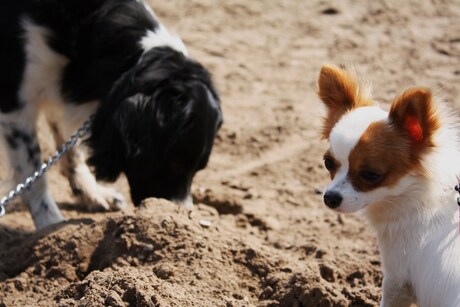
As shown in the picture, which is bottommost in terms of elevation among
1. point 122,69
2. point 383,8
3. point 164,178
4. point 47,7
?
point 383,8

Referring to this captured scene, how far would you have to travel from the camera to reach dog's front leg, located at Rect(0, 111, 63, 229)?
17.6ft

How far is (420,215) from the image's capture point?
11.1ft

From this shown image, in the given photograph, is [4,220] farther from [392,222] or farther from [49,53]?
[392,222]

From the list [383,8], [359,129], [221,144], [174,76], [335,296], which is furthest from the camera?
[383,8]

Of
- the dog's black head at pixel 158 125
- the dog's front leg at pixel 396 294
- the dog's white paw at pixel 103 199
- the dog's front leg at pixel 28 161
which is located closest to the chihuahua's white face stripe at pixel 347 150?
the dog's front leg at pixel 396 294

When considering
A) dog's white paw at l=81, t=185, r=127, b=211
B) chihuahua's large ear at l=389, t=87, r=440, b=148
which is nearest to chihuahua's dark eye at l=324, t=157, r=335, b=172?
chihuahua's large ear at l=389, t=87, r=440, b=148

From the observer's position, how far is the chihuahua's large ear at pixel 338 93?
355cm

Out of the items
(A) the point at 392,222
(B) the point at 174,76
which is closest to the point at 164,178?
(B) the point at 174,76

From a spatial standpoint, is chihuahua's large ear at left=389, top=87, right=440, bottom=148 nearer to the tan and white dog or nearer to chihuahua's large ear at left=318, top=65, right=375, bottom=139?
the tan and white dog

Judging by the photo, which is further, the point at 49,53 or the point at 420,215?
the point at 49,53

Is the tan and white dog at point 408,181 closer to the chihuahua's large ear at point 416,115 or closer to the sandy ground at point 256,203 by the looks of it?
the chihuahua's large ear at point 416,115

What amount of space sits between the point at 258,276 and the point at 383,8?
188 inches

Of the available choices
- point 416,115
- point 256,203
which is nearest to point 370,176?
point 416,115

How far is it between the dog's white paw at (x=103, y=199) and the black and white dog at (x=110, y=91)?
1.49ft
